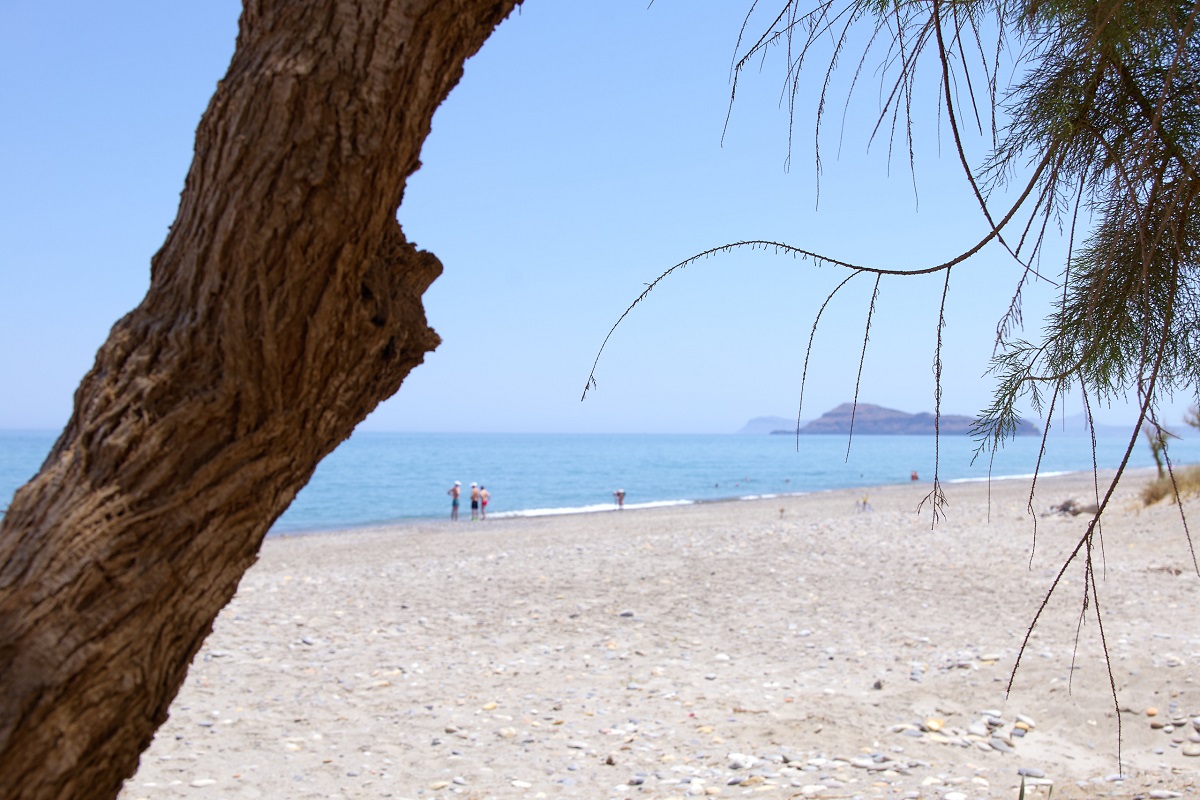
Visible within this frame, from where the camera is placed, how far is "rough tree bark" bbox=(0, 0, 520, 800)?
4.82 feet

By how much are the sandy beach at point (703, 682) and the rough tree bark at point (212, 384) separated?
2.04m

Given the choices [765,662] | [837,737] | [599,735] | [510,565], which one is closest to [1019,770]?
[837,737]

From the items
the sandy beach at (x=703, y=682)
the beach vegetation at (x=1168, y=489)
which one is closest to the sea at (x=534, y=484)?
the beach vegetation at (x=1168, y=489)

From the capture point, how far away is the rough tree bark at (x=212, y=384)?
147 cm

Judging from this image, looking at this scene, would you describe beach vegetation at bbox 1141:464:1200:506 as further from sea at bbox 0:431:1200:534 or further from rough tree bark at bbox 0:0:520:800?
rough tree bark at bbox 0:0:520:800

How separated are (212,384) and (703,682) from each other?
21.3 ft

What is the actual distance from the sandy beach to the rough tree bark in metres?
2.04

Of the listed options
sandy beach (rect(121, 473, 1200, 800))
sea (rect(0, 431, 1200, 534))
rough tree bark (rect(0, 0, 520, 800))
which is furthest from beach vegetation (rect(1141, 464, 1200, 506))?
rough tree bark (rect(0, 0, 520, 800))

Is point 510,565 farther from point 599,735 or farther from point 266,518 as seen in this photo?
point 266,518

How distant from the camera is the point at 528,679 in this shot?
306 inches

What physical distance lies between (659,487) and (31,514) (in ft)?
186

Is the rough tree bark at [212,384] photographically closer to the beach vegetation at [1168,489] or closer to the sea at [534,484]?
the beach vegetation at [1168,489]

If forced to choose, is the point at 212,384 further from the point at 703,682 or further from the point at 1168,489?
the point at 1168,489

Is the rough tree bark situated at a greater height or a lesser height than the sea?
greater
